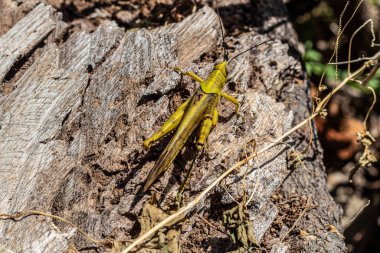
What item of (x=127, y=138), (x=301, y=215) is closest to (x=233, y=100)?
(x=127, y=138)

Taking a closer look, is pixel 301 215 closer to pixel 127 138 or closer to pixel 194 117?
pixel 194 117

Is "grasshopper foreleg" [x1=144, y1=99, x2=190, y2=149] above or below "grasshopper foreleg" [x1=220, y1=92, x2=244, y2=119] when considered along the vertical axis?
above

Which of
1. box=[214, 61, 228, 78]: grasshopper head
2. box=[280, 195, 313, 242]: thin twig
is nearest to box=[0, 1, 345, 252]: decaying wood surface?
box=[280, 195, 313, 242]: thin twig

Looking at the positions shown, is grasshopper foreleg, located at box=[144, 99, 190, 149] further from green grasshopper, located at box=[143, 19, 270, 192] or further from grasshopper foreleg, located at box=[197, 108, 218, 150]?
grasshopper foreleg, located at box=[197, 108, 218, 150]

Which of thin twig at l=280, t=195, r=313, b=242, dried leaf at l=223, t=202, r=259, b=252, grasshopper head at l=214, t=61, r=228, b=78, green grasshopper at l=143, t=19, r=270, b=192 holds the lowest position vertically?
thin twig at l=280, t=195, r=313, b=242

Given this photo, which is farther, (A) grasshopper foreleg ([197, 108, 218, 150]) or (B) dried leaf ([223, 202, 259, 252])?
(A) grasshopper foreleg ([197, 108, 218, 150])

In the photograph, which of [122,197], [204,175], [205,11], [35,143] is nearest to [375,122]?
[205,11]

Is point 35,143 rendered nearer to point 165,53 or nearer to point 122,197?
point 122,197

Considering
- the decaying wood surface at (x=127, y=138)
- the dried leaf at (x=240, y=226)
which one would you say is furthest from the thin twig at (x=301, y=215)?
the dried leaf at (x=240, y=226)
